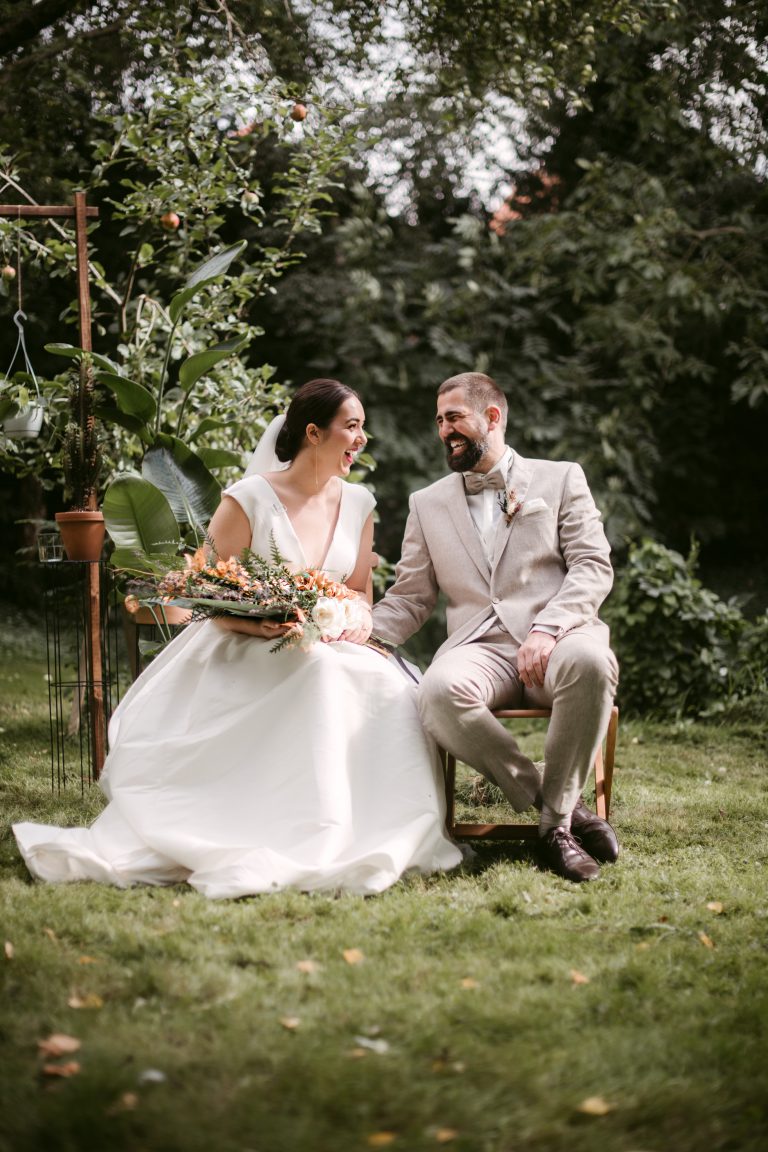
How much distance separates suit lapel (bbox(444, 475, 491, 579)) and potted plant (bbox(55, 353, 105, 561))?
1490mm

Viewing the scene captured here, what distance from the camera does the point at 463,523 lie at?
13.9ft

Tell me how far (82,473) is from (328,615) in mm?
1713

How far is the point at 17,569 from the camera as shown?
33.7 feet

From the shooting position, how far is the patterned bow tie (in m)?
4.23

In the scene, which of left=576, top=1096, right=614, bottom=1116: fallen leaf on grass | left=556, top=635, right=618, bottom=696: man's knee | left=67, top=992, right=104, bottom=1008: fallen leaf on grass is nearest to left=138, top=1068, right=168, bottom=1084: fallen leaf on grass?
left=67, top=992, right=104, bottom=1008: fallen leaf on grass

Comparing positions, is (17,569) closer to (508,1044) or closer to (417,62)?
(417,62)

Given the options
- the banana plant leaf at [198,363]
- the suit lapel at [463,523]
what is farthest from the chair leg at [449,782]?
the banana plant leaf at [198,363]

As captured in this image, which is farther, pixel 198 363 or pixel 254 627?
pixel 198 363

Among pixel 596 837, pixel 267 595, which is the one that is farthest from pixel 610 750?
pixel 267 595

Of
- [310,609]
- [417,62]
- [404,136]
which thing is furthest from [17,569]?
[310,609]

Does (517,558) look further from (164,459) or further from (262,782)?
(164,459)

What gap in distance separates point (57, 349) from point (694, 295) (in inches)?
182

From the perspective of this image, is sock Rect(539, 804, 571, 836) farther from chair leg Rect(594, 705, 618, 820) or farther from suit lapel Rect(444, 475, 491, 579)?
suit lapel Rect(444, 475, 491, 579)

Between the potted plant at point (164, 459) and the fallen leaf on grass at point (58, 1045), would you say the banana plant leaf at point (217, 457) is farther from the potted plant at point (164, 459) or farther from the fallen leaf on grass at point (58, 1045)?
the fallen leaf on grass at point (58, 1045)
